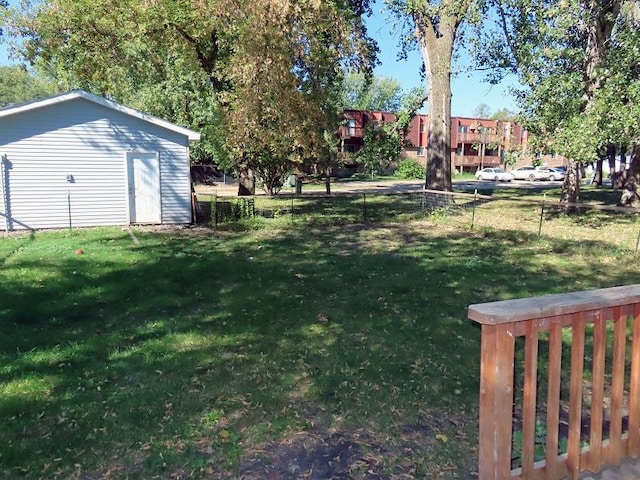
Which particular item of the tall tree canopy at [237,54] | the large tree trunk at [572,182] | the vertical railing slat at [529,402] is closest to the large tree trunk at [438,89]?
the tall tree canopy at [237,54]

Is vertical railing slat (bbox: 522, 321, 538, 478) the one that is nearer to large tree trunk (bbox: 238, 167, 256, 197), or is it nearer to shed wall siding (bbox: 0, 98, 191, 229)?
shed wall siding (bbox: 0, 98, 191, 229)

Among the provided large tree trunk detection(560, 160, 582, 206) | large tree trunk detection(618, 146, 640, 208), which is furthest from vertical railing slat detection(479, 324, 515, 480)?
large tree trunk detection(618, 146, 640, 208)

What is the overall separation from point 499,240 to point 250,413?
9088 millimetres

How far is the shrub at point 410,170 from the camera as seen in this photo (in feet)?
155

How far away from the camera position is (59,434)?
129 inches

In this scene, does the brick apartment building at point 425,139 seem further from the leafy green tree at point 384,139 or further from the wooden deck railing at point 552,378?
the wooden deck railing at point 552,378

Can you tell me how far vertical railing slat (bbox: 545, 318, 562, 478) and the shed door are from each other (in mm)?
13087

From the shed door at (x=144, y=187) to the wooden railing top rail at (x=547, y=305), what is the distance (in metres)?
13.0

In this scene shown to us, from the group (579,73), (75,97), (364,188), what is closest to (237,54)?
(75,97)

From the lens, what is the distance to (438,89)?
1836 cm

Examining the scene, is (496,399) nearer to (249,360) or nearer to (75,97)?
(249,360)

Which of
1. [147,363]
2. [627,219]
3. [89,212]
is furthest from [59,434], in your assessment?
[627,219]

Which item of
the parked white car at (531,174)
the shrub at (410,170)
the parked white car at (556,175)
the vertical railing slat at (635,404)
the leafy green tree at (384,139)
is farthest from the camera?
the shrub at (410,170)

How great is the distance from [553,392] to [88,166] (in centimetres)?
1346
